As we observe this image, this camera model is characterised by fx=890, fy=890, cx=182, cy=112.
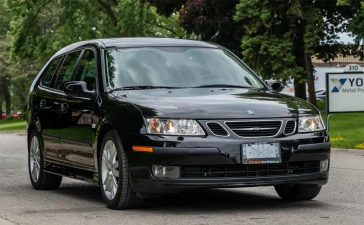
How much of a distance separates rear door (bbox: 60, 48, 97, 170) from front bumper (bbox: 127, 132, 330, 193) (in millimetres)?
1070

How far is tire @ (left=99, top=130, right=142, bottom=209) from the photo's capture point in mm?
8047

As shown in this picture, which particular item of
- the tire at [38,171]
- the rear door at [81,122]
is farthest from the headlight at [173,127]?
the tire at [38,171]

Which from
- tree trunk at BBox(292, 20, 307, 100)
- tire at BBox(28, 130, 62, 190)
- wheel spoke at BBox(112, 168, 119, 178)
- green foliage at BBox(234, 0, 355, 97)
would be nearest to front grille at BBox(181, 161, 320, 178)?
wheel spoke at BBox(112, 168, 119, 178)

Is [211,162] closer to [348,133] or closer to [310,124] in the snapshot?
[310,124]

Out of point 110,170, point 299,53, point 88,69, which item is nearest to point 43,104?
point 88,69

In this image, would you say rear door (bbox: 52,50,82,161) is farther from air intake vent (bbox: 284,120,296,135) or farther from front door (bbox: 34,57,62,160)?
air intake vent (bbox: 284,120,296,135)

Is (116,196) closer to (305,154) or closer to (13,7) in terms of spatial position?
(305,154)

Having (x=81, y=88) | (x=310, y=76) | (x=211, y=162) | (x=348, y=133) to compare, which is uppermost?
(x=81, y=88)

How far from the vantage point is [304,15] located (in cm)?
3400

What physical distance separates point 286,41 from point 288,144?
25968 mm

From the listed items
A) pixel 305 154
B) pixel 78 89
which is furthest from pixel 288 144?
pixel 78 89

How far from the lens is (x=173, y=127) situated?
25.5 ft

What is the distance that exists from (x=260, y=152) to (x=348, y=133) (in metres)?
16.4

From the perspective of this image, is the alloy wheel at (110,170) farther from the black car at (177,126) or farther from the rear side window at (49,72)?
the rear side window at (49,72)
